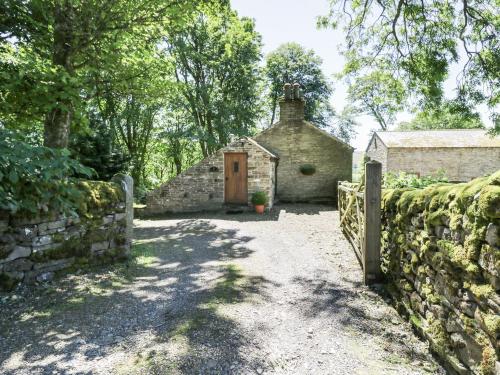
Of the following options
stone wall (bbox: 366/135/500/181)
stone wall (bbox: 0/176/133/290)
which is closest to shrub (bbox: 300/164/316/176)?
stone wall (bbox: 366/135/500/181)

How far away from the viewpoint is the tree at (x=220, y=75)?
2248 centimetres

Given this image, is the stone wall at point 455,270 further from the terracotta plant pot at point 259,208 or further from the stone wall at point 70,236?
the terracotta plant pot at point 259,208

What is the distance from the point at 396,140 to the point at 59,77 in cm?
2212

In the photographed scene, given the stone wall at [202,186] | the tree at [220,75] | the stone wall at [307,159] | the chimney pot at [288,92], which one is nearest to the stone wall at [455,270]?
the stone wall at [202,186]

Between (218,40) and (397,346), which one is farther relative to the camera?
(218,40)

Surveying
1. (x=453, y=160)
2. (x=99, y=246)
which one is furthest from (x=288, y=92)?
(x=99, y=246)

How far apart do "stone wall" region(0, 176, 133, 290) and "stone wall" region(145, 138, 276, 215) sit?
8.02 m

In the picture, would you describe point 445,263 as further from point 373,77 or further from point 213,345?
point 373,77

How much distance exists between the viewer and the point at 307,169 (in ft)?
58.4

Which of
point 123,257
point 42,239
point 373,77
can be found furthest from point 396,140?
point 42,239

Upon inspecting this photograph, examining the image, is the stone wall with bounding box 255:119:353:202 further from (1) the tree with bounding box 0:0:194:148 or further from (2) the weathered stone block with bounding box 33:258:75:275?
(2) the weathered stone block with bounding box 33:258:75:275

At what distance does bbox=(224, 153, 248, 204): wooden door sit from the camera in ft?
48.8

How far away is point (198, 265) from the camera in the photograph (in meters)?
6.34

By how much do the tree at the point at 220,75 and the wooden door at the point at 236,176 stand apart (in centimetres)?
730
